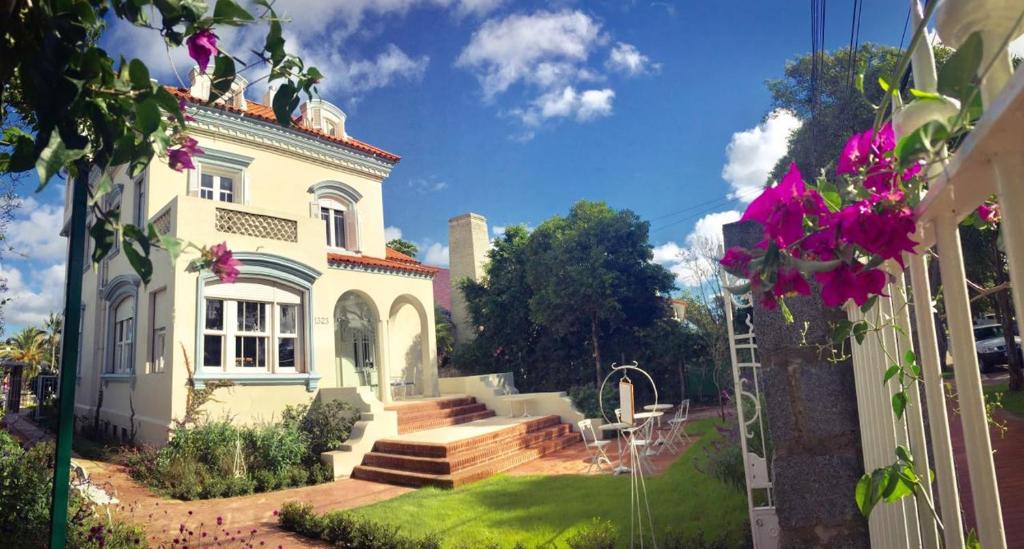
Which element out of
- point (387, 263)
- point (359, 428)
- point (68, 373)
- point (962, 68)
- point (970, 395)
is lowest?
point (359, 428)

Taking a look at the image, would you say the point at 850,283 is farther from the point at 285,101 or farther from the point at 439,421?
the point at 439,421

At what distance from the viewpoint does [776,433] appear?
10.3ft

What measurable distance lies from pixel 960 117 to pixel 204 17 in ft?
6.88

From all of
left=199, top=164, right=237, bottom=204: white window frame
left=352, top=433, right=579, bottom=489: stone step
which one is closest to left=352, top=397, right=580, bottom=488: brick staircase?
left=352, top=433, right=579, bottom=489: stone step

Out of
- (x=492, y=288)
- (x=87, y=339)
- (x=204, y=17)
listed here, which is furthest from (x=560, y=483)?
(x=87, y=339)

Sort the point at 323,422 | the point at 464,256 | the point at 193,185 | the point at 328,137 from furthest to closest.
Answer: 1. the point at 464,256
2. the point at 328,137
3. the point at 193,185
4. the point at 323,422

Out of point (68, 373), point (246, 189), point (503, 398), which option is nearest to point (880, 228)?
point (68, 373)

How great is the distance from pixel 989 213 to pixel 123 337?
55.1 feet

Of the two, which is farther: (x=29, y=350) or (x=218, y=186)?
(x=29, y=350)

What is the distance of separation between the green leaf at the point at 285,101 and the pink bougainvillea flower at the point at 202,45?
0.92 feet

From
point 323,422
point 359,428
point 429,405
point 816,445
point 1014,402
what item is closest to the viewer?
point 816,445

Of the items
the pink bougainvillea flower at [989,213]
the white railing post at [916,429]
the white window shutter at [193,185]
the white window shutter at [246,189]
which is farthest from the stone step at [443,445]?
the pink bougainvillea flower at [989,213]

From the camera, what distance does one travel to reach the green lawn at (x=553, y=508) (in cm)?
588

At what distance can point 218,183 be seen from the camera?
14.3m
